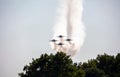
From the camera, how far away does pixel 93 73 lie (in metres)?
108

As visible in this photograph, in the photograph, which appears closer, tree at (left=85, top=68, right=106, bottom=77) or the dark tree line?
the dark tree line

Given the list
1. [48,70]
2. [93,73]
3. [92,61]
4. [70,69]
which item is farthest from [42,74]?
[92,61]

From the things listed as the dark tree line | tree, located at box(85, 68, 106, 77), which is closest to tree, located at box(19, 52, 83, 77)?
the dark tree line

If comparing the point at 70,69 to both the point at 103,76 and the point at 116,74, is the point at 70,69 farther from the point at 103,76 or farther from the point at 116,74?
the point at 116,74

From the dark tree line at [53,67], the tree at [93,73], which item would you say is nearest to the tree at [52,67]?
the dark tree line at [53,67]

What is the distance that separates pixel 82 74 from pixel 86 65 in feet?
74.9

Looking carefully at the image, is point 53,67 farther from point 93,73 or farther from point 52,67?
point 93,73

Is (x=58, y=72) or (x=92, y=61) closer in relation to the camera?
(x=58, y=72)

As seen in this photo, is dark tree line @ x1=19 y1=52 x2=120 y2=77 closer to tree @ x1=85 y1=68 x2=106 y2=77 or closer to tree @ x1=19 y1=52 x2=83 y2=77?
tree @ x1=19 y1=52 x2=83 y2=77

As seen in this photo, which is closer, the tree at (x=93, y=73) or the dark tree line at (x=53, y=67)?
the dark tree line at (x=53, y=67)

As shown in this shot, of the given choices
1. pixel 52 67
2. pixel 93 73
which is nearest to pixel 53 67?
pixel 52 67

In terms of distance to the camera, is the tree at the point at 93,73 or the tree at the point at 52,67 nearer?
the tree at the point at 52,67

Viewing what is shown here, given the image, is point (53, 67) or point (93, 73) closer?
point (53, 67)

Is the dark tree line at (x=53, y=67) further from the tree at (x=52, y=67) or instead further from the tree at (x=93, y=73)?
the tree at (x=93, y=73)
